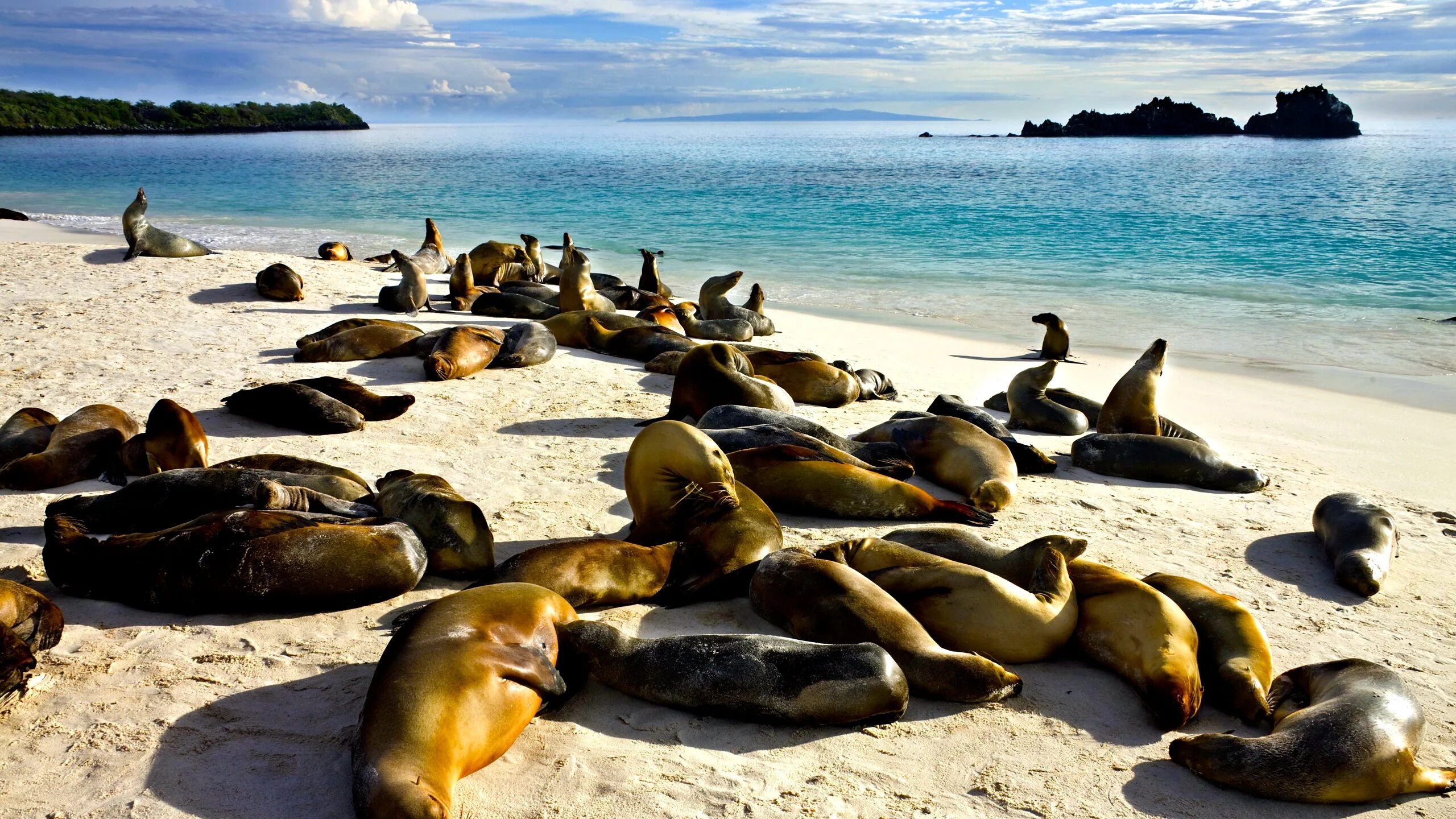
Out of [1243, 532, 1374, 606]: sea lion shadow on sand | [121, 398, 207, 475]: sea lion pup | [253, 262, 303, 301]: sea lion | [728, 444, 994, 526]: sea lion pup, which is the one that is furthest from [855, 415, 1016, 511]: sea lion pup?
[253, 262, 303, 301]: sea lion

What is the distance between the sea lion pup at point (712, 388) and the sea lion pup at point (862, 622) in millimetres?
2867

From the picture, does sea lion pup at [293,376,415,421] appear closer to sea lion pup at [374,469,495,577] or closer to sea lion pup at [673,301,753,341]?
sea lion pup at [374,469,495,577]

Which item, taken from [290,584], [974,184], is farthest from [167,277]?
[974,184]

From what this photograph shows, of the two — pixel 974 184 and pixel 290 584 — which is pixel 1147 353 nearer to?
pixel 290 584

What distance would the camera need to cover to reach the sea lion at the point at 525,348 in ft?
26.8

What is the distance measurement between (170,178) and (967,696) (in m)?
44.1

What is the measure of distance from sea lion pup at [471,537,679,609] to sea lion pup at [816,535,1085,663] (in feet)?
2.91

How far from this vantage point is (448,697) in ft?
8.97

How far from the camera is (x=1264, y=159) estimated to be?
6431cm

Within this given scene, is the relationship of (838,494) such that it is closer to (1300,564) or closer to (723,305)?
(1300,564)

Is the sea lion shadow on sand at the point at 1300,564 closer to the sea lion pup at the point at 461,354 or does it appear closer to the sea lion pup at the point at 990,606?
the sea lion pup at the point at 990,606

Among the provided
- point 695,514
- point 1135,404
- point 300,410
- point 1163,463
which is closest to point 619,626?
point 695,514

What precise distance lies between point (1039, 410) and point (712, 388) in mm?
2501

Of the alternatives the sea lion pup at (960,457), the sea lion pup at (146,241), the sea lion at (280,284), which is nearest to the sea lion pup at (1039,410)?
the sea lion pup at (960,457)
